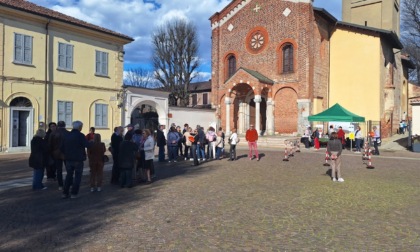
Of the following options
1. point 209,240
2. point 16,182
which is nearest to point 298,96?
point 16,182

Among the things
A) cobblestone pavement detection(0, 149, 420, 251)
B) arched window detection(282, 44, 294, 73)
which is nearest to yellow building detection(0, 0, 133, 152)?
cobblestone pavement detection(0, 149, 420, 251)

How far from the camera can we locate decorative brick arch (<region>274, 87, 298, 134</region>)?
2734 centimetres

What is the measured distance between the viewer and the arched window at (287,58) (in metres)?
27.8

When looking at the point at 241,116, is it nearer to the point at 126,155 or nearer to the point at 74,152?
the point at 126,155

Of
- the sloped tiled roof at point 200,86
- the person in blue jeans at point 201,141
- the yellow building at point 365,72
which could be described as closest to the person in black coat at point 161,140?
the person in blue jeans at point 201,141

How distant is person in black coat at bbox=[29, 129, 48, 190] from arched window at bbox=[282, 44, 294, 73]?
73.5 feet

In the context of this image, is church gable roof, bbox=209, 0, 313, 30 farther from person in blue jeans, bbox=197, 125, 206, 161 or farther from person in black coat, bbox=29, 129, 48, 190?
person in black coat, bbox=29, 129, 48, 190

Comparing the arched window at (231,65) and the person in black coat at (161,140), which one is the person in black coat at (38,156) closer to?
the person in black coat at (161,140)

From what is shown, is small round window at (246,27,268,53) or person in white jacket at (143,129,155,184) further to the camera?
small round window at (246,27,268,53)

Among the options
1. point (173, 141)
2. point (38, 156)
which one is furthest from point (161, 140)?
point (38, 156)

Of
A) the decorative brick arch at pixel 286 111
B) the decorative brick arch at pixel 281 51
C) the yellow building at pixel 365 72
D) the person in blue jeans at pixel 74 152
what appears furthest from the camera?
the decorative brick arch at pixel 286 111

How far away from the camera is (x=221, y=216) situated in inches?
244

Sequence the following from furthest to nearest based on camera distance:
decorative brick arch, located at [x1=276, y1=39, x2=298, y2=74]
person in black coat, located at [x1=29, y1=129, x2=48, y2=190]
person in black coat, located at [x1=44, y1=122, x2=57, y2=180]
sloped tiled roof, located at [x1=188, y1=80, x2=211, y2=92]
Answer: sloped tiled roof, located at [x1=188, y1=80, x2=211, y2=92], decorative brick arch, located at [x1=276, y1=39, x2=298, y2=74], person in black coat, located at [x1=44, y1=122, x2=57, y2=180], person in black coat, located at [x1=29, y1=129, x2=48, y2=190]

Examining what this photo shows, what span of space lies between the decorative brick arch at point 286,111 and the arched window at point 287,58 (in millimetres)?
1590
